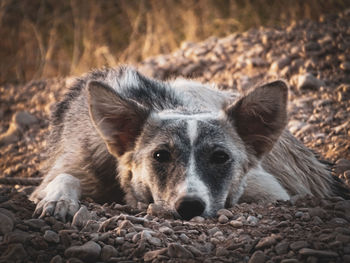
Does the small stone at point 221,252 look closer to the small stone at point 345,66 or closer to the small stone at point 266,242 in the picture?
the small stone at point 266,242

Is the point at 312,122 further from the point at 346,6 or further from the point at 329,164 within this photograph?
the point at 346,6

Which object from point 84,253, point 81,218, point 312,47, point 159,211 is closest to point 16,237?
point 84,253

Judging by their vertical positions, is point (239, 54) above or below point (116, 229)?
above

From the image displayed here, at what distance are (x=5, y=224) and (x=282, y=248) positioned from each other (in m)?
1.34

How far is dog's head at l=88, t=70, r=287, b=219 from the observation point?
118 inches

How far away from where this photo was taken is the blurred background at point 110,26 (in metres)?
8.39

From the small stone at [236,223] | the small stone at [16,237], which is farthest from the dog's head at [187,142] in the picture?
the small stone at [16,237]

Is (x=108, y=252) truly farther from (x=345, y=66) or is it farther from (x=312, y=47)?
(x=312, y=47)

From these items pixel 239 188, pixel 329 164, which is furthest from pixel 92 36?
pixel 239 188

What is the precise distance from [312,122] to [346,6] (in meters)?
3.19

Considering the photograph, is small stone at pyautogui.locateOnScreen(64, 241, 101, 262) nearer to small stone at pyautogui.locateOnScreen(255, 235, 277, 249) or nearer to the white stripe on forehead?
small stone at pyautogui.locateOnScreen(255, 235, 277, 249)

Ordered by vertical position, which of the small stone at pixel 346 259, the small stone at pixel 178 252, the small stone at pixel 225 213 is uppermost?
the small stone at pixel 346 259

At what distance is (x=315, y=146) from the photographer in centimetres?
513

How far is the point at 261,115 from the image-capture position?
3.41 meters
